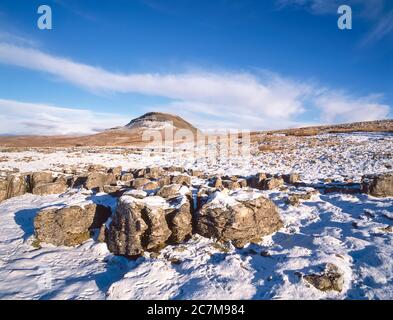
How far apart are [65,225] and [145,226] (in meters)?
3.50

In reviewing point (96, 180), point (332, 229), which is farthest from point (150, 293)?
point (96, 180)

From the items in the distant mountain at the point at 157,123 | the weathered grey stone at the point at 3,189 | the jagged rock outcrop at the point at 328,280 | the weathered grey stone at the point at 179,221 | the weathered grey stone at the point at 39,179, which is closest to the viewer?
the jagged rock outcrop at the point at 328,280

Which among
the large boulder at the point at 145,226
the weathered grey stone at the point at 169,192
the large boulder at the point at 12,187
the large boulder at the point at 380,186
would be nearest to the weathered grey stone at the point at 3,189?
the large boulder at the point at 12,187

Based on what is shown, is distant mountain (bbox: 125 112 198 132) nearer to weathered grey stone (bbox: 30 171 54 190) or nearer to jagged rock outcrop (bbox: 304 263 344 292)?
weathered grey stone (bbox: 30 171 54 190)

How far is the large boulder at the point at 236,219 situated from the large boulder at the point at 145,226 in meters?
0.83

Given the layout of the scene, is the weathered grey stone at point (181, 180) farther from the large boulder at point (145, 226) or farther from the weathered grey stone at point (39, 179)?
the weathered grey stone at point (39, 179)

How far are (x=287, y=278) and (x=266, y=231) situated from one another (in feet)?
9.33

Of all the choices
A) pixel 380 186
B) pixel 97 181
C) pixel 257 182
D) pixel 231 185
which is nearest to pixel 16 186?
pixel 97 181

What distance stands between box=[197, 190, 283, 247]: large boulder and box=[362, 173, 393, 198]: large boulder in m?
5.70

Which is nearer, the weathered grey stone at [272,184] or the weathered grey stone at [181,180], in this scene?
the weathered grey stone at [272,184]

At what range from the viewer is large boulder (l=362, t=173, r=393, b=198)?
13250mm

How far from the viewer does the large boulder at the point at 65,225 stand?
35.4ft

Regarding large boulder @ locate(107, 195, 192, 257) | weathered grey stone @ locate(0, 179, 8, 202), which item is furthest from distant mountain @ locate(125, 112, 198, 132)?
large boulder @ locate(107, 195, 192, 257)
